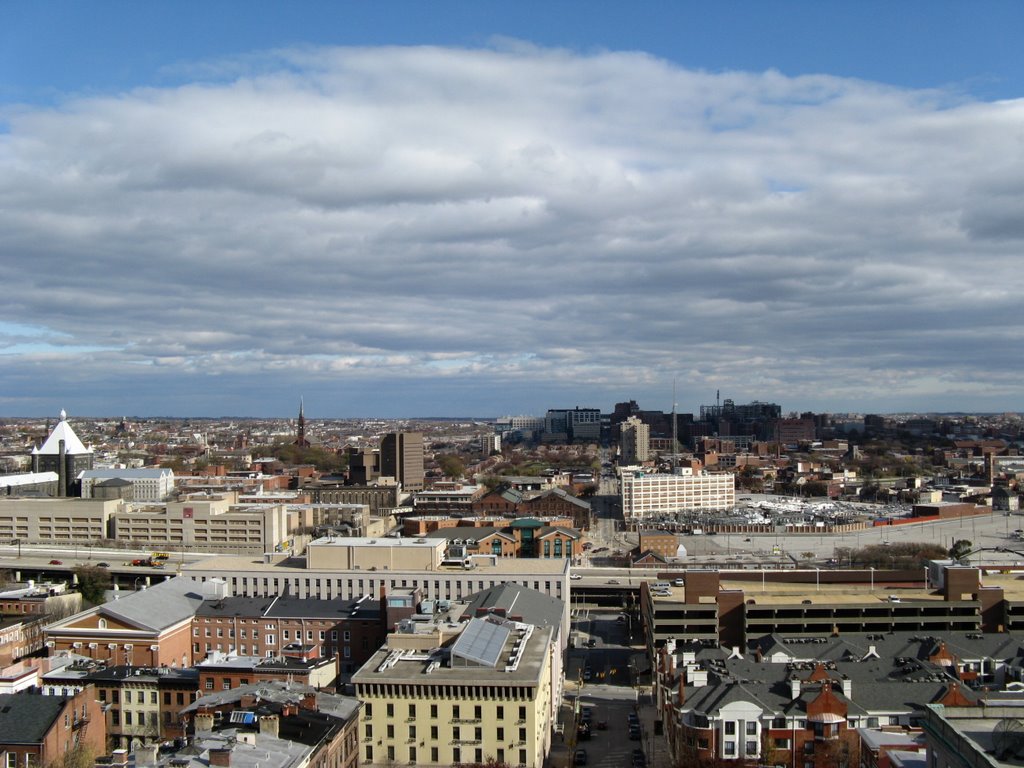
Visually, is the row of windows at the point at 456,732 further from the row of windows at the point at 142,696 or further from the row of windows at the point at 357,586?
the row of windows at the point at 357,586

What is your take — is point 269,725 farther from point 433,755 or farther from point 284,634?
point 284,634

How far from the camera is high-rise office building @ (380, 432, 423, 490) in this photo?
470 ft

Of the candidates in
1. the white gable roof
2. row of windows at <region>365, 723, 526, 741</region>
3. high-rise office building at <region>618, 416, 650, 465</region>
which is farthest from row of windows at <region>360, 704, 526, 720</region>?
high-rise office building at <region>618, 416, 650, 465</region>

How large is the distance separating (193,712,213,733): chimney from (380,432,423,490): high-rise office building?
112m

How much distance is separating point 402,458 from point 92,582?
76359 mm

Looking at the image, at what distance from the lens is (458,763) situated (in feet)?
106

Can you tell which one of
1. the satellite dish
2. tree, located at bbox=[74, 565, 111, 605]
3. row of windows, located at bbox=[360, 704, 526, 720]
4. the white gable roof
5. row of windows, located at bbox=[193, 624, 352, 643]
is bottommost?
tree, located at bbox=[74, 565, 111, 605]

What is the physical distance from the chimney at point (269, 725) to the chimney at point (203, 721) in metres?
2.19

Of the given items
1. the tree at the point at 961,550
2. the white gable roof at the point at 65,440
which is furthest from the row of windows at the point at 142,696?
the white gable roof at the point at 65,440

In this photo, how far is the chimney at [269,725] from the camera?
2756 centimetres

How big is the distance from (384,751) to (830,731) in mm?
12989

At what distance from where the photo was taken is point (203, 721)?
2983 cm

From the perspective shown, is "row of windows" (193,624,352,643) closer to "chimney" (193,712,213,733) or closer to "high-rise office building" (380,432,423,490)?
"chimney" (193,712,213,733)

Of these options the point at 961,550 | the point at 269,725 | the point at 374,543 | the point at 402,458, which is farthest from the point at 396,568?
the point at 402,458
